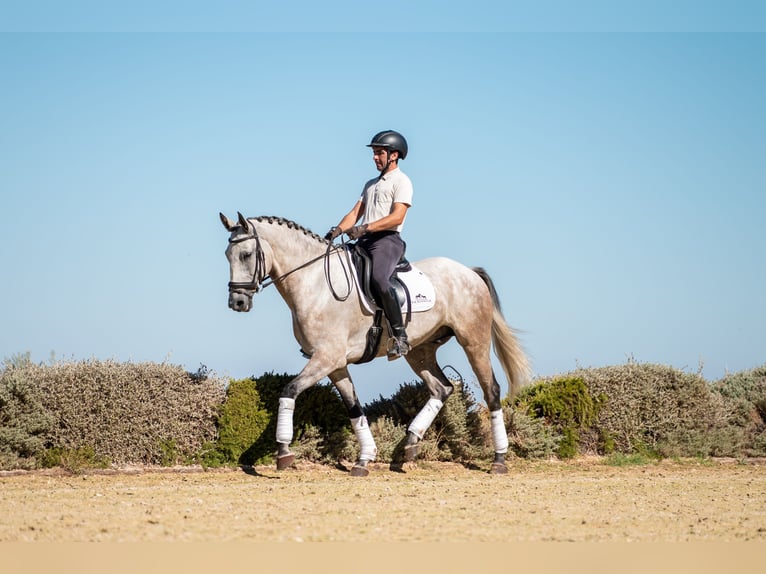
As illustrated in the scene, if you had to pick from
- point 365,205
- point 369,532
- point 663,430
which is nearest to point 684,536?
point 369,532

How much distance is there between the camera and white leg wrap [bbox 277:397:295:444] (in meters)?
10.5

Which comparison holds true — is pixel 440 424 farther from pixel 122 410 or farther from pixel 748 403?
A: pixel 748 403

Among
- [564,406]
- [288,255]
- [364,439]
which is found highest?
[288,255]

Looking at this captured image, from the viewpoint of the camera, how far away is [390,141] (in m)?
11.4

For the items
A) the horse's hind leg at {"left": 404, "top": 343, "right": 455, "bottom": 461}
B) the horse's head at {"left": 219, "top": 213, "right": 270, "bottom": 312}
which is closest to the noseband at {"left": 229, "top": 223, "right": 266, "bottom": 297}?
the horse's head at {"left": 219, "top": 213, "right": 270, "bottom": 312}

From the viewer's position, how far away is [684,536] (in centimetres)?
693

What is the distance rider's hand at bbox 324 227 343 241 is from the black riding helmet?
3.68ft

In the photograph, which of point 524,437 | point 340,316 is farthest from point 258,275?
point 524,437

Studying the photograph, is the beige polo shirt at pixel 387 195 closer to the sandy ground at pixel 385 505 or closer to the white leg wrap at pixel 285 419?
the white leg wrap at pixel 285 419

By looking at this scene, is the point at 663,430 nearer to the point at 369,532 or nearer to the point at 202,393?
the point at 202,393

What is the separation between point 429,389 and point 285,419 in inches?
96.5

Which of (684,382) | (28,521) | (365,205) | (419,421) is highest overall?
(365,205)

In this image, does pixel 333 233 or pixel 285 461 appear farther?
pixel 333 233

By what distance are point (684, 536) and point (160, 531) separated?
388 cm
